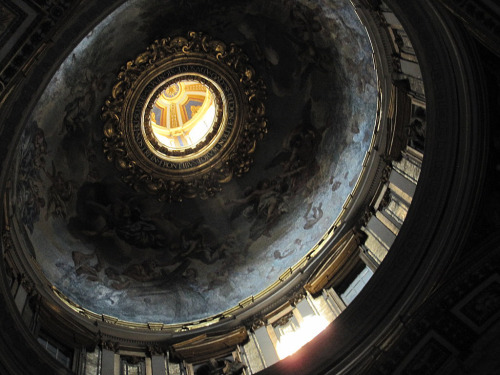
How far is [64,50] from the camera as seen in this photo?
10.5m

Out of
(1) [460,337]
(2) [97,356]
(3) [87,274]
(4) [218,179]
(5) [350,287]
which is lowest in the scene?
(1) [460,337]

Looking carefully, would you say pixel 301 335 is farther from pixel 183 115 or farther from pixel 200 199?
pixel 183 115

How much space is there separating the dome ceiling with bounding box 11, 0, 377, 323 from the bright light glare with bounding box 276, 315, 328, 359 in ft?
9.48

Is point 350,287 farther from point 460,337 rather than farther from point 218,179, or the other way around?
point 218,179

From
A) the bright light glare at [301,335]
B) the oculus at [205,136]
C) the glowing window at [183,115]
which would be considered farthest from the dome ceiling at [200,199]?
the glowing window at [183,115]

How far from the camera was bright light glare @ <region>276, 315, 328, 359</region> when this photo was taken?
1355cm

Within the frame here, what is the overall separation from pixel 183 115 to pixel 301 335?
1482 cm

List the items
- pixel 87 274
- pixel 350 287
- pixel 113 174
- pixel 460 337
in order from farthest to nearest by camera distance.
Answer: pixel 113 174, pixel 87 274, pixel 350 287, pixel 460 337

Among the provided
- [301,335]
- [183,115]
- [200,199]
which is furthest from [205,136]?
[301,335]

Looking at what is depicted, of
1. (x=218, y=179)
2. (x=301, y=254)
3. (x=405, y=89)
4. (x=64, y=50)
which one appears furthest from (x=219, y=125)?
(x=64, y=50)

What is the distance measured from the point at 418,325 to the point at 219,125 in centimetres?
1184

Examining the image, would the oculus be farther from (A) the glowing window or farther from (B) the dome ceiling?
(A) the glowing window

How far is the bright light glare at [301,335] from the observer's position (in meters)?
13.5

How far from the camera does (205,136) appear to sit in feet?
66.7
